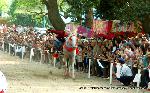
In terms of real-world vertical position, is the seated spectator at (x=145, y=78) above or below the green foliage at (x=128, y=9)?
below

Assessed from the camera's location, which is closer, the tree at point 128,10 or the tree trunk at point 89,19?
the tree at point 128,10

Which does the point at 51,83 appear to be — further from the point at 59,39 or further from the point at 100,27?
the point at 59,39

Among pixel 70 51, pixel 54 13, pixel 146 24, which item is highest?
pixel 54 13

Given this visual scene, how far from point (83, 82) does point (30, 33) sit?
18004mm

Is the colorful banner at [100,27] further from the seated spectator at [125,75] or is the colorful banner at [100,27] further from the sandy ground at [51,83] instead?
the seated spectator at [125,75]

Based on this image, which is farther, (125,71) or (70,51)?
(70,51)

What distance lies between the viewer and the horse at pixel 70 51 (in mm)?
22328

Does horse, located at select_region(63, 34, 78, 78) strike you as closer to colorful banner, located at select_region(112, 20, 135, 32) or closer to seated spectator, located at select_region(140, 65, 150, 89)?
seated spectator, located at select_region(140, 65, 150, 89)

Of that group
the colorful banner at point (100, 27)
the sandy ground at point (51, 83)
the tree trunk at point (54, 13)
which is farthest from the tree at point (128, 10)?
the sandy ground at point (51, 83)

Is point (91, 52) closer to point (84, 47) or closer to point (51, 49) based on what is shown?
point (84, 47)

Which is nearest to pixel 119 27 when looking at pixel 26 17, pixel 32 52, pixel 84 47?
pixel 84 47

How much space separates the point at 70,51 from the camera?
22.5 m

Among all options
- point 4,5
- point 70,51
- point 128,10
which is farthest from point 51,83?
point 4,5

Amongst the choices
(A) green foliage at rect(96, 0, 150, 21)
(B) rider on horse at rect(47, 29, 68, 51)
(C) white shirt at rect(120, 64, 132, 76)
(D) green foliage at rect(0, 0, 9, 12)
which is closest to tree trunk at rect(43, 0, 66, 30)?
(B) rider on horse at rect(47, 29, 68, 51)
